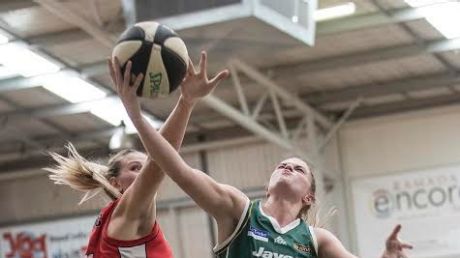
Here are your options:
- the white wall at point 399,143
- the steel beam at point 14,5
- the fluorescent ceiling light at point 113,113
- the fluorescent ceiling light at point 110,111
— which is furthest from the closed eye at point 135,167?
the white wall at point 399,143

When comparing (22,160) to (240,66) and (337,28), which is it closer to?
(240,66)

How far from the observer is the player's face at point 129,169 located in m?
4.42

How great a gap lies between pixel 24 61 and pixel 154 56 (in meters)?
10.7

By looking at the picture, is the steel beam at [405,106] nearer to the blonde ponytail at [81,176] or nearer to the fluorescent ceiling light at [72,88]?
the fluorescent ceiling light at [72,88]

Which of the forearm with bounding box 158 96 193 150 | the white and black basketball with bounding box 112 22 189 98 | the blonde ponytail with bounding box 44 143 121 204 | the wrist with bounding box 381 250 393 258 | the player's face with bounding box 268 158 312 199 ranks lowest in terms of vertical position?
the wrist with bounding box 381 250 393 258

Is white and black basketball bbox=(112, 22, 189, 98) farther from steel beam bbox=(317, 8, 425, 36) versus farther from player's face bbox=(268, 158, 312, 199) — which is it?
steel beam bbox=(317, 8, 425, 36)

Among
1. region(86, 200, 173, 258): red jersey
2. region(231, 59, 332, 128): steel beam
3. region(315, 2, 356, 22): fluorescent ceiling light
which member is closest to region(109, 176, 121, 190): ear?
region(86, 200, 173, 258): red jersey

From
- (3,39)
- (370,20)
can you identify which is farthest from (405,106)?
(3,39)

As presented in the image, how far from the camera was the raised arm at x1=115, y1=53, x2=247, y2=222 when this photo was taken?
3594 mm

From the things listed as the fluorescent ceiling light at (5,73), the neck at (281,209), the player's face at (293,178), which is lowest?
the neck at (281,209)

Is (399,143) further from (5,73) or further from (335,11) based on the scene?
(5,73)

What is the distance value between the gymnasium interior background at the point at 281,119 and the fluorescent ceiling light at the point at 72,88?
0.03 meters

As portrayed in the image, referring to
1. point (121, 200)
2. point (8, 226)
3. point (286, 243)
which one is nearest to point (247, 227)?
point (286, 243)

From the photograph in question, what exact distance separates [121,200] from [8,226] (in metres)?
15.2
